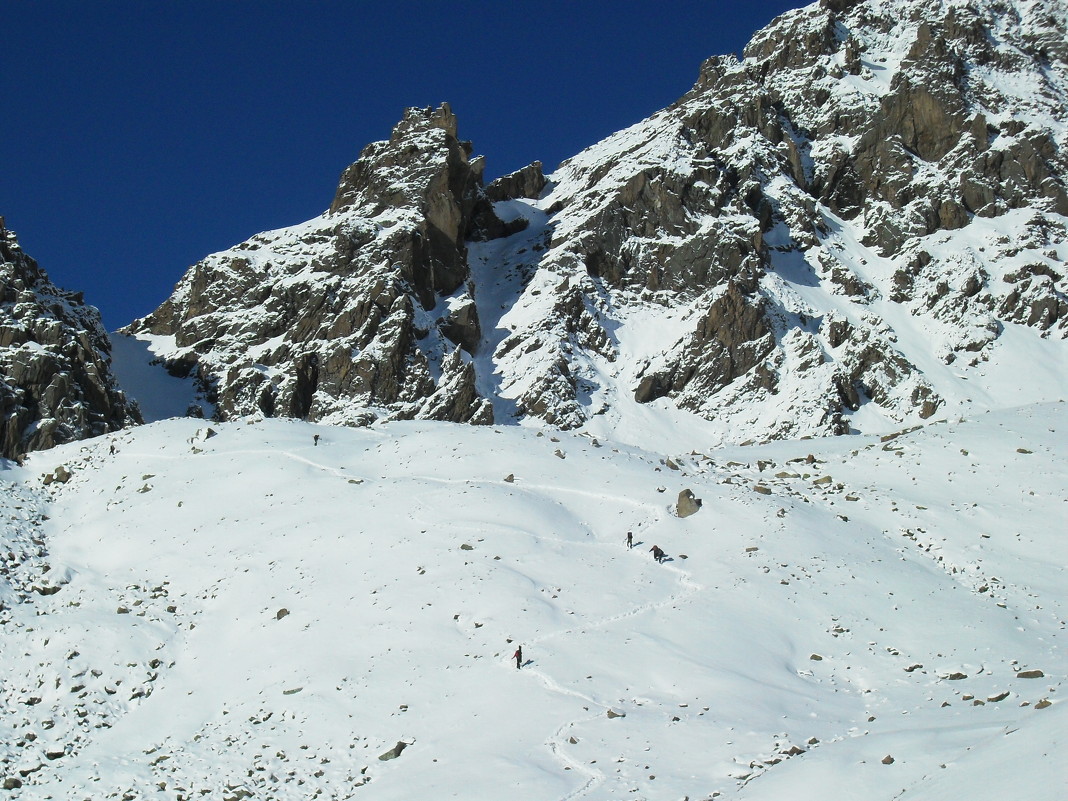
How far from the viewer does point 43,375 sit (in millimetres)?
70312

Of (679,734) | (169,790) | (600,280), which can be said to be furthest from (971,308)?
(169,790)

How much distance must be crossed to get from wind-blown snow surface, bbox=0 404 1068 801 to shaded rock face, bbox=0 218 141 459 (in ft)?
77.9

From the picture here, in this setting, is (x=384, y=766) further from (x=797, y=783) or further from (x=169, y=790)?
(x=797, y=783)

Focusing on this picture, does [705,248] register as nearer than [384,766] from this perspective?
No

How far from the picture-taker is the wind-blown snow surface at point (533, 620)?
71.7 feet

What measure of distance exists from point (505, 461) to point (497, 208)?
96111 millimetres

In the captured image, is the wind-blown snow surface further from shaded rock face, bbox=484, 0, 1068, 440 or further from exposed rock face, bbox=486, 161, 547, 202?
exposed rock face, bbox=486, 161, 547, 202

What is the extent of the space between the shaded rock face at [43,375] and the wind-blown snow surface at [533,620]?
23.7 metres

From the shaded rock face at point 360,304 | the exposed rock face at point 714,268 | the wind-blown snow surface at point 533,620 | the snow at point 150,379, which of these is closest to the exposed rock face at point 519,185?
the exposed rock face at point 714,268

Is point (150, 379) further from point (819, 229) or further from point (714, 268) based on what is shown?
point (819, 229)

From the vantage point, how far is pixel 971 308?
101312mm

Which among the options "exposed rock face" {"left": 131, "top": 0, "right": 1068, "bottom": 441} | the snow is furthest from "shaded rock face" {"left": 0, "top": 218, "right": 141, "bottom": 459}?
"exposed rock face" {"left": 131, "top": 0, "right": 1068, "bottom": 441}

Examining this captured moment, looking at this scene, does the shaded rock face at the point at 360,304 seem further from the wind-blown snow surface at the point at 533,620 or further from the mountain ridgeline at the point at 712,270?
the wind-blown snow surface at the point at 533,620

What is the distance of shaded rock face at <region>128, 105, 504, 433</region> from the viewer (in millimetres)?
92500
